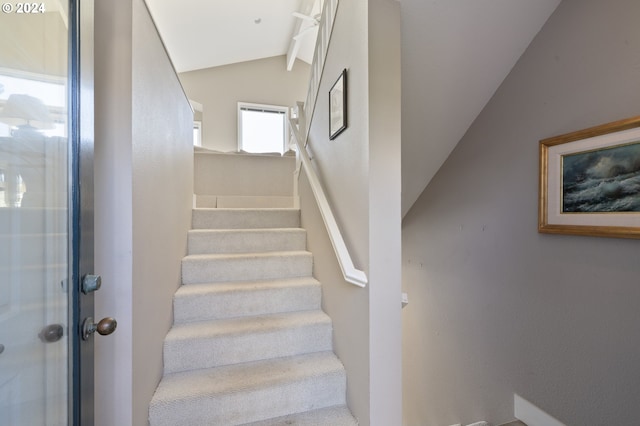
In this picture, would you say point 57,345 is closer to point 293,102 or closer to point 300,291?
point 300,291

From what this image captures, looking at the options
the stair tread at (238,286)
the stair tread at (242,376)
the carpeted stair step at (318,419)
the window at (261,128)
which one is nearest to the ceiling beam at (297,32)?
the window at (261,128)

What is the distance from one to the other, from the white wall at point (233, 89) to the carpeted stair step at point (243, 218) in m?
2.72

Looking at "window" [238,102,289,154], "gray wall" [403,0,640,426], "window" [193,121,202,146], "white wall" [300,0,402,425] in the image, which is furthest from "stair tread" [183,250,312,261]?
"window" [238,102,289,154]

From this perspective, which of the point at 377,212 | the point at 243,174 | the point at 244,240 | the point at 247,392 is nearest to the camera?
the point at 377,212

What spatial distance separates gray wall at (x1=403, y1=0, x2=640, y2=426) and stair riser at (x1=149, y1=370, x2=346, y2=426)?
3.89 feet

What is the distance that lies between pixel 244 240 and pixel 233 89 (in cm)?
374

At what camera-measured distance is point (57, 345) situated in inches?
27.6

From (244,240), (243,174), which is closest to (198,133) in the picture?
(243,174)

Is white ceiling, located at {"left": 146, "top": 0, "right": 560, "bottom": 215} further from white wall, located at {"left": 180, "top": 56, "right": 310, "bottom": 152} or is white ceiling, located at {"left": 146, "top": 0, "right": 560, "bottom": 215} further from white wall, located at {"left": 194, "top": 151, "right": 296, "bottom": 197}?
white wall, located at {"left": 180, "top": 56, "right": 310, "bottom": 152}

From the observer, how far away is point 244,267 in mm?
1991

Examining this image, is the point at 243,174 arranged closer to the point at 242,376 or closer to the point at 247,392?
the point at 242,376

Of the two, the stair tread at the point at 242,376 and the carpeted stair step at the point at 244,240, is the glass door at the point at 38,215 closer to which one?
the stair tread at the point at 242,376

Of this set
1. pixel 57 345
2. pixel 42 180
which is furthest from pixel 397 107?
pixel 57 345

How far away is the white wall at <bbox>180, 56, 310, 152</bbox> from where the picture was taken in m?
4.74
